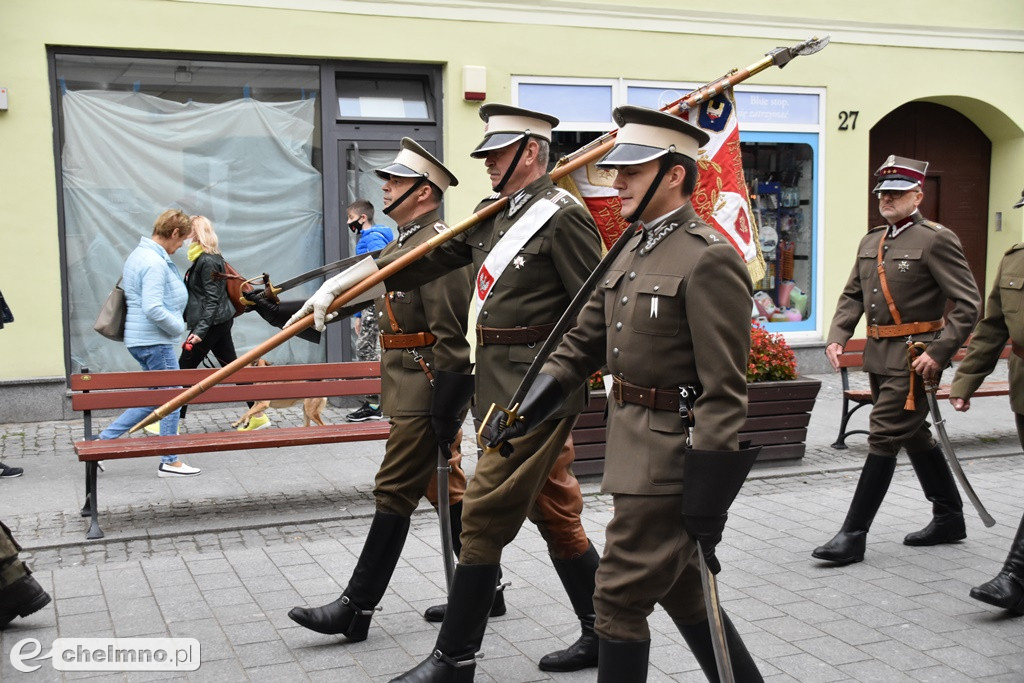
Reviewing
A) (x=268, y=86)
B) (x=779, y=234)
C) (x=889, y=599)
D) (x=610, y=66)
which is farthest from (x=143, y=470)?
(x=779, y=234)

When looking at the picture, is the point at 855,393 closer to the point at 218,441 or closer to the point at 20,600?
the point at 218,441

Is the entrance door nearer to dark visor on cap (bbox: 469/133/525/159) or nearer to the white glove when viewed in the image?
dark visor on cap (bbox: 469/133/525/159)

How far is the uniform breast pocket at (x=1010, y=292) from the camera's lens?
524 centimetres

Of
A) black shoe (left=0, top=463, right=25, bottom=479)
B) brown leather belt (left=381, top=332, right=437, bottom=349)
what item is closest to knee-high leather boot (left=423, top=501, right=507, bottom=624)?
brown leather belt (left=381, top=332, right=437, bottom=349)

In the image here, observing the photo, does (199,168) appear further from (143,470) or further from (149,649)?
(149,649)

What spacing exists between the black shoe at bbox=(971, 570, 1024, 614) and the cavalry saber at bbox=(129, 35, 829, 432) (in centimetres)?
250

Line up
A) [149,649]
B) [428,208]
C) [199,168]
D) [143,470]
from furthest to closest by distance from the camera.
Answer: [199,168]
[143,470]
[428,208]
[149,649]

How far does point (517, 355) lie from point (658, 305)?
1.06m

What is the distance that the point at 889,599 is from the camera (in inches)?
206

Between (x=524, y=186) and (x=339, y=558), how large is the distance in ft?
8.54

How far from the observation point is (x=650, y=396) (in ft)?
11.1

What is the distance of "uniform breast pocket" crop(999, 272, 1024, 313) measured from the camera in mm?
5238

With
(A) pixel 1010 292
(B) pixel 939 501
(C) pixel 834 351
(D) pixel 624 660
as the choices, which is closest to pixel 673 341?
(D) pixel 624 660

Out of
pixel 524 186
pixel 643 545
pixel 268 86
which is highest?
pixel 268 86
